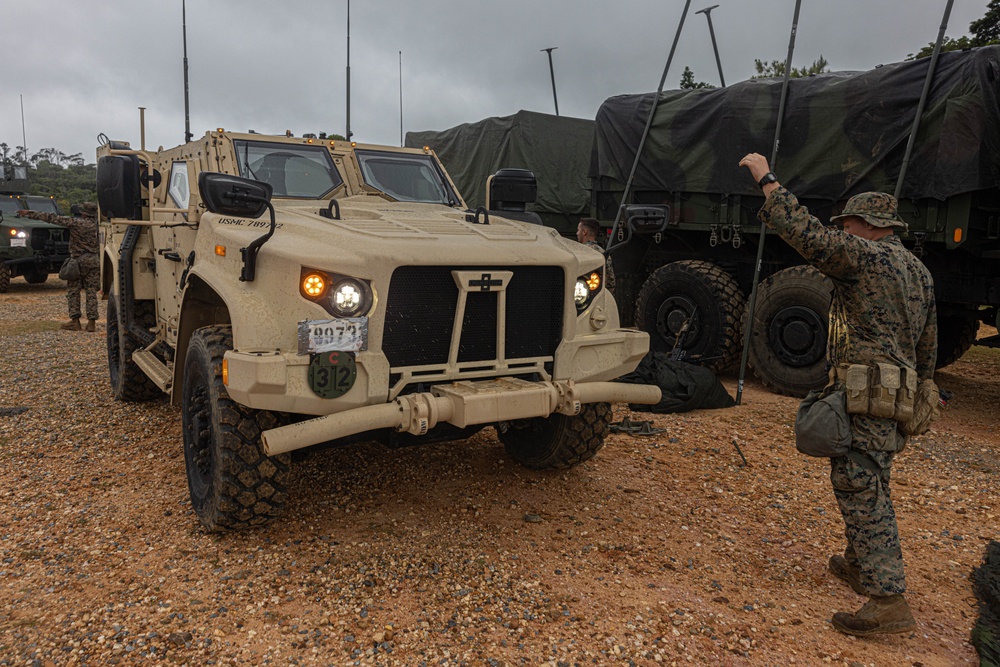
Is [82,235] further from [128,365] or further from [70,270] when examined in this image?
[128,365]

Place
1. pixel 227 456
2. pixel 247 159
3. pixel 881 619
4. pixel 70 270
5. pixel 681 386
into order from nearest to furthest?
pixel 881 619, pixel 227 456, pixel 247 159, pixel 681 386, pixel 70 270

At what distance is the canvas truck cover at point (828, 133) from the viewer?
18.6 ft

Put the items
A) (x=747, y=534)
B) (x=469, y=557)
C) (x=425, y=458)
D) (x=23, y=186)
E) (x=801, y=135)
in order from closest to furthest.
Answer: (x=469, y=557)
(x=747, y=534)
(x=425, y=458)
(x=801, y=135)
(x=23, y=186)

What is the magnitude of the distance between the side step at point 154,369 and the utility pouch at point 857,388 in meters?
3.49

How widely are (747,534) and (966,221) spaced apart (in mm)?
3499

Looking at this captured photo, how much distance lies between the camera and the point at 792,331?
664cm

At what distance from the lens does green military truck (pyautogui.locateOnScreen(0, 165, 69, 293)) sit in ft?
46.9

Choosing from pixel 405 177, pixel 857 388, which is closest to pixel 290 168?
pixel 405 177

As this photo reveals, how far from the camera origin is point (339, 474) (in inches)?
172

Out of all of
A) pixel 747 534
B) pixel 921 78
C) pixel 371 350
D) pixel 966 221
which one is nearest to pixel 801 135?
pixel 921 78

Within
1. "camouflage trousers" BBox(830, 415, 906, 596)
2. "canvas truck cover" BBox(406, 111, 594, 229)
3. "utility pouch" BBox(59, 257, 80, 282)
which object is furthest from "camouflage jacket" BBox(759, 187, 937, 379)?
"utility pouch" BBox(59, 257, 80, 282)

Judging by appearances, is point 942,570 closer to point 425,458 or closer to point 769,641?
point 769,641

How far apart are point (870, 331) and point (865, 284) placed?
0.19 metres

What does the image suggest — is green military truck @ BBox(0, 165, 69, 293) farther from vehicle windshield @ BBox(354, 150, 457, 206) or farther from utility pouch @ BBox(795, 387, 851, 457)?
utility pouch @ BBox(795, 387, 851, 457)
